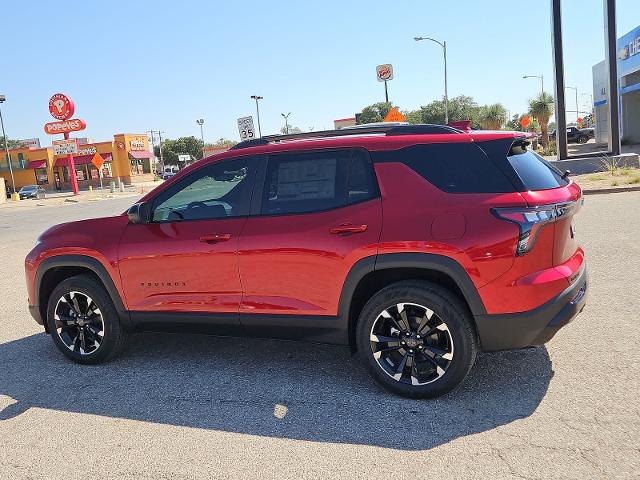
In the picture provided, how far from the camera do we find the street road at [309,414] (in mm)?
3057

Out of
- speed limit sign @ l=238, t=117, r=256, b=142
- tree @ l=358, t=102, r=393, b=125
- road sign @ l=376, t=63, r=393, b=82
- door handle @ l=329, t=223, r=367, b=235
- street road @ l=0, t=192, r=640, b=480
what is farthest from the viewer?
tree @ l=358, t=102, r=393, b=125

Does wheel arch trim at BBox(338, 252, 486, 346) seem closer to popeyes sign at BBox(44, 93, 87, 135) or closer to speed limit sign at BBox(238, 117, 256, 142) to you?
speed limit sign at BBox(238, 117, 256, 142)

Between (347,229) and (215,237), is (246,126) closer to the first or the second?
(215,237)

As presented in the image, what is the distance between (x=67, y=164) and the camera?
2753 inches

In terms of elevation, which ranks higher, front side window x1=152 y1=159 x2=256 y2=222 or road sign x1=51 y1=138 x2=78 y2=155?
road sign x1=51 y1=138 x2=78 y2=155

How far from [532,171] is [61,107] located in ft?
179

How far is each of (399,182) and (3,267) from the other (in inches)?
381

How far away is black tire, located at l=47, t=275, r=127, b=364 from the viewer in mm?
4707

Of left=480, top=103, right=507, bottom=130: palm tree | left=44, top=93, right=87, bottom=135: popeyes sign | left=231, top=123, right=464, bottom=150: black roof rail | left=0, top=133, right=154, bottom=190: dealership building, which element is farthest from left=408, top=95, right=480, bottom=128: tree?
left=231, top=123, right=464, bottom=150: black roof rail

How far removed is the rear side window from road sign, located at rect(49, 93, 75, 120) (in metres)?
53.7

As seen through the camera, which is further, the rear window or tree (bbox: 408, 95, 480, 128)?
tree (bbox: 408, 95, 480, 128)

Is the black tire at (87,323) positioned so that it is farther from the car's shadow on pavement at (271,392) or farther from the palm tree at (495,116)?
the palm tree at (495,116)

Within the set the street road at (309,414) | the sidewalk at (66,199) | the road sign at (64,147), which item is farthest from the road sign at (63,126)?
the street road at (309,414)

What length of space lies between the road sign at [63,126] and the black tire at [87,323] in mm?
51362
